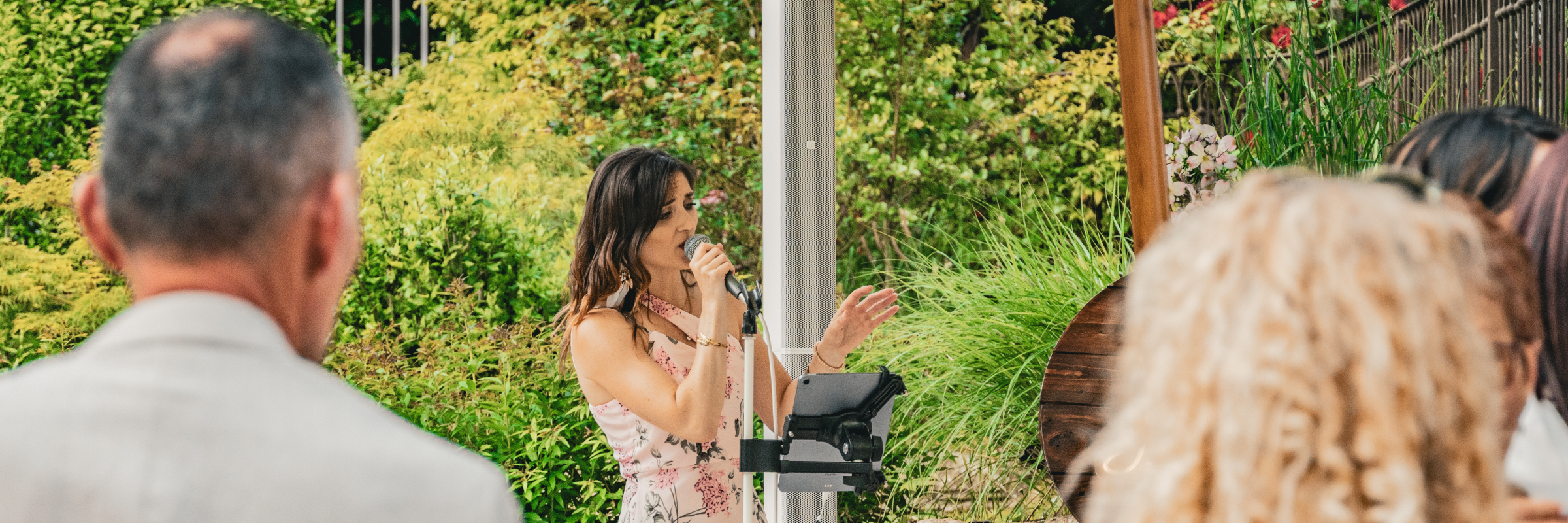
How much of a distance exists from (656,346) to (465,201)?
10.9ft

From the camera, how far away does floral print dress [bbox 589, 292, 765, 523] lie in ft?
7.39

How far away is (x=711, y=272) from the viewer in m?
2.15

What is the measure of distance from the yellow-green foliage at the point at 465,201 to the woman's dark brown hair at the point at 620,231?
2.83 m

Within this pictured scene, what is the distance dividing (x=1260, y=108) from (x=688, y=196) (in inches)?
55.6

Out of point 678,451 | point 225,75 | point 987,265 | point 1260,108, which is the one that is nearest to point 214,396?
point 225,75

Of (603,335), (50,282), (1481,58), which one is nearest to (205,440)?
(603,335)

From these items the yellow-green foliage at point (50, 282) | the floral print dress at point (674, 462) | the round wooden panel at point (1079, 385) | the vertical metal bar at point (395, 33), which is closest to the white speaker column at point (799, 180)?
the round wooden panel at point (1079, 385)

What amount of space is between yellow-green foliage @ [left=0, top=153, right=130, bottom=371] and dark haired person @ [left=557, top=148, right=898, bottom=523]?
3.77 metres

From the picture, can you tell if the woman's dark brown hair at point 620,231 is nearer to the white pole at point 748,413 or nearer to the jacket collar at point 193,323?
the white pole at point 748,413

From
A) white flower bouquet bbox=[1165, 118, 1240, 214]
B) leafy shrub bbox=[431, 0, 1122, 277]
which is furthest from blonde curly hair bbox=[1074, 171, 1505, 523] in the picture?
leafy shrub bbox=[431, 0, 1122, 277]

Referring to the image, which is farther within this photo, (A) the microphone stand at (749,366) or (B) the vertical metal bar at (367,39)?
(B) the vertical metal bar at (367,39)

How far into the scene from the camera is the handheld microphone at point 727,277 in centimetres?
213

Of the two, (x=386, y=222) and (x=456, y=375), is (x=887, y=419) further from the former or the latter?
(x=386, y=222)

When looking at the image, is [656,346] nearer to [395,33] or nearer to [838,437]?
[838,437]
